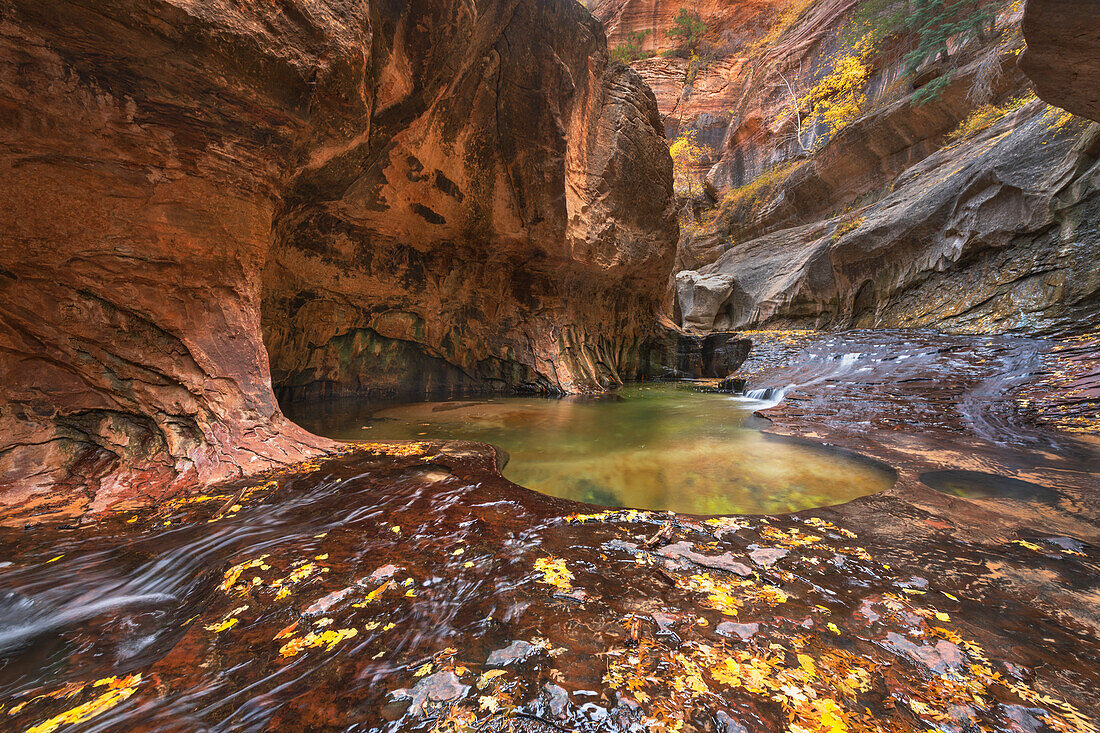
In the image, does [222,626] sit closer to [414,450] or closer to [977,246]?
[414,450]

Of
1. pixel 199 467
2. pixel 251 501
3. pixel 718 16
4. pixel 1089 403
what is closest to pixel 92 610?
pixel 251 501

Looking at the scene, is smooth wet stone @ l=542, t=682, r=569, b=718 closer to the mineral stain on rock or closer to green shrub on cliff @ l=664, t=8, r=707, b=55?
the mineral stain on rock

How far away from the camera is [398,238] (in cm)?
825

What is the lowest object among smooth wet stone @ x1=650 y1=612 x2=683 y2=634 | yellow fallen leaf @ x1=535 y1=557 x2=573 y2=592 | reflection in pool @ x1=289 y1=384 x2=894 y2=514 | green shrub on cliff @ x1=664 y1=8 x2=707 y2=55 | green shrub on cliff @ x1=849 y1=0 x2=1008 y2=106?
reflection in pool @ x1=289 y1=384 x2=894 y2=514

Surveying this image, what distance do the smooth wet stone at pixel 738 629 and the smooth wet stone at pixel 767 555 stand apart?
1.70ft

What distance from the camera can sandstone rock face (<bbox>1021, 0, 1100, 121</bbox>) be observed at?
2.87 meters

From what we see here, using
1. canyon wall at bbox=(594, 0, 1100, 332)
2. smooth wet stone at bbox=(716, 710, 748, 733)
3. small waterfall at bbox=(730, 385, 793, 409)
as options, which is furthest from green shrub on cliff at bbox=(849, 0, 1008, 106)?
smooth wet stone at bbox=(716, 710, 748, 733)

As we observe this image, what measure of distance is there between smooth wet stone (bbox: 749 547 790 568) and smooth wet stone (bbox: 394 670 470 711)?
1491mm

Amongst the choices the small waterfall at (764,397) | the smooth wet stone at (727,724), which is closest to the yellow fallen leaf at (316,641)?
A: the smooth wet stone at (727,724)

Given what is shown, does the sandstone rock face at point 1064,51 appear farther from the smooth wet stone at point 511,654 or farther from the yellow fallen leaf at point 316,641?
the yellow fallen leaf at point 316,641

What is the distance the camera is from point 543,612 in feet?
4.95

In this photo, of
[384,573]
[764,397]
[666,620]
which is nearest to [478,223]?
[764,397]

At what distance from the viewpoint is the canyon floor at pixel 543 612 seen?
43.0 inches

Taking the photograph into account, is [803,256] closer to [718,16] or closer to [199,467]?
[199,467]
